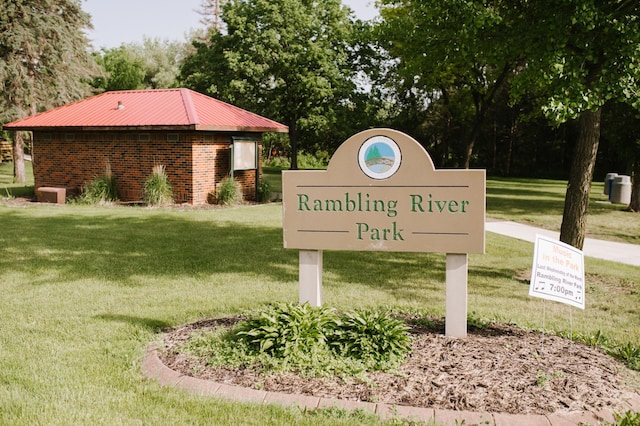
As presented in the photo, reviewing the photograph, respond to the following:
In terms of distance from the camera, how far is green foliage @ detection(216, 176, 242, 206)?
18625mm

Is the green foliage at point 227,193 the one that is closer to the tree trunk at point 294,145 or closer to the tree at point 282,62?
the tree at point 282,62

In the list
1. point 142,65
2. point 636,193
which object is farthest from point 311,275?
point 142,65

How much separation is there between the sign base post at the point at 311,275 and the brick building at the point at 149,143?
41.1 feet

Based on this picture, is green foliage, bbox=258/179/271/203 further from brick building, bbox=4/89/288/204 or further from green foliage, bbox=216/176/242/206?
green foliage, bbox=216/176/242/206

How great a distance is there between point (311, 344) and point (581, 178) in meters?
5.77

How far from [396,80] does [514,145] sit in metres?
12.1

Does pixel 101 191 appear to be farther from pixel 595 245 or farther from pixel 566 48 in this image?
pixel 566 48

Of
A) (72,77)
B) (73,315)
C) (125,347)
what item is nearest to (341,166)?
(125,347)

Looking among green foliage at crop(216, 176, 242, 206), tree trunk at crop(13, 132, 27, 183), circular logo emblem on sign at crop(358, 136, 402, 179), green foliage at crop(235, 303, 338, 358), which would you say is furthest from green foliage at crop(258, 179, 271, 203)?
green foliage at crop(235, 303, 338, 358)

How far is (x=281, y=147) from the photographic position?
4844cm

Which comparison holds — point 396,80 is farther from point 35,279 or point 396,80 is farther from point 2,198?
point 35,279

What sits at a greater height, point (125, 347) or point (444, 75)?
point (444, 75)

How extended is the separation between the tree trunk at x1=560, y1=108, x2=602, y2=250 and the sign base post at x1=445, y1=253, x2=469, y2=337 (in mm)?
4228

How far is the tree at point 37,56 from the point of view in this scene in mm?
26516
